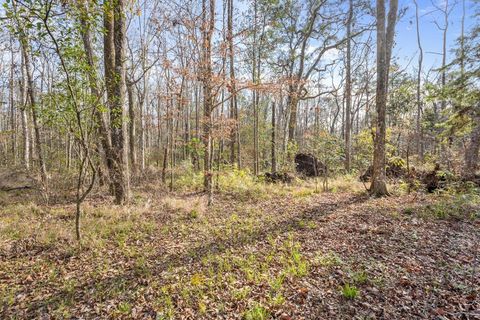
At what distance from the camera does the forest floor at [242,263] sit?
2.78 metres

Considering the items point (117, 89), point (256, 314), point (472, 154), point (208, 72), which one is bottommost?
point (256, 314)

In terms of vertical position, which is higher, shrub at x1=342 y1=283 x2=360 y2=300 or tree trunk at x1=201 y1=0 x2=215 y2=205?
tree trunk at x1=201 y1=0 x2=215 y2=205

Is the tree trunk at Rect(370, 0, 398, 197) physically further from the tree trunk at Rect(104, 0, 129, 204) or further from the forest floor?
the tree trunk at Rect(104, 0, 129, 204)

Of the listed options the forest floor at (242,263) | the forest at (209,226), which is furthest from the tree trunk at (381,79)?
the forest floor at (242,263)

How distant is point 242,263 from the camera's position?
372cm

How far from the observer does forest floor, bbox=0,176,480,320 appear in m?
2.78

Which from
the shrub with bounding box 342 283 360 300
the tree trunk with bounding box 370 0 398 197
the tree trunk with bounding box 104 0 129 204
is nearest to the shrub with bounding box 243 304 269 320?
the shrub with bounding box 342 283 360 300

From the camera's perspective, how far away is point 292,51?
47.6 ft

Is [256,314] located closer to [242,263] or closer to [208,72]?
[242,263]

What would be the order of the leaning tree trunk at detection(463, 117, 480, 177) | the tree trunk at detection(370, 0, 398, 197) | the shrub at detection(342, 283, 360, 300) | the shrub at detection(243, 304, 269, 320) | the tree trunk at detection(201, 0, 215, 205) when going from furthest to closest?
the leaning tree trunk at detection(463, 117, 480, 177) < the tree trunk at detection(370, 0, 398, 197) < the tree trunk at detection(201, 0, 215, 205) < the shrub at detection(342, 283, 360, 300) < the shrub at detection(243, 304, 269, 320)

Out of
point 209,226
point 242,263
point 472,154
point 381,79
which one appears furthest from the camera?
point 472,154

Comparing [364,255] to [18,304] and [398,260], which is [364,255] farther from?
[18,304]

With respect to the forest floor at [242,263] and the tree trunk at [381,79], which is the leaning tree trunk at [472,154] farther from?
the tree trunk at [381,79]

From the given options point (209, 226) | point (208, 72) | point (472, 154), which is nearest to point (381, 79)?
point (472, 154)
